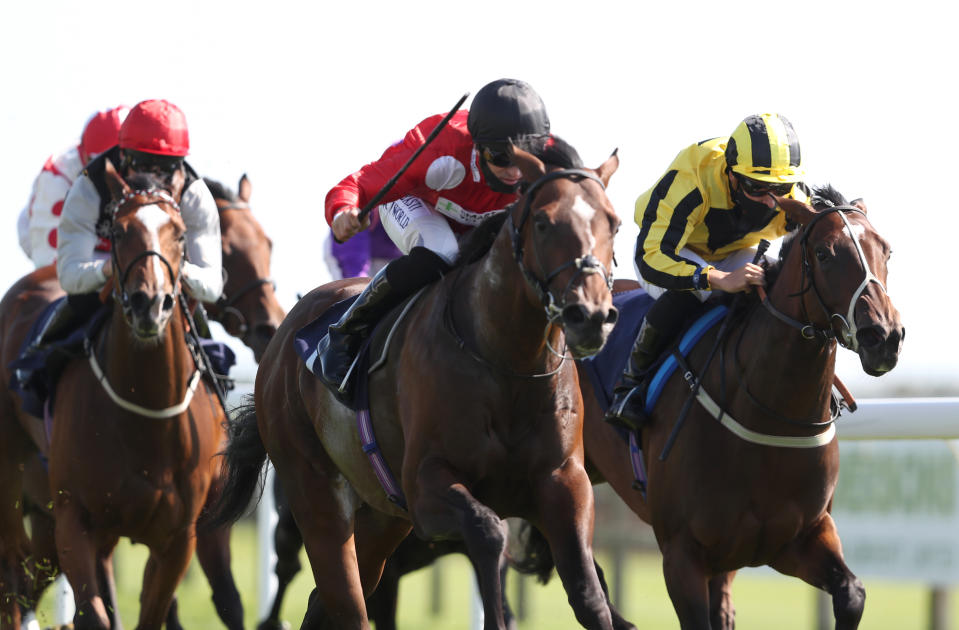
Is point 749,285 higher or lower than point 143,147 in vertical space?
lower

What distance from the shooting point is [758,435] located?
190 inches

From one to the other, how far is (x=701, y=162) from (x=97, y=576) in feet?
9.52

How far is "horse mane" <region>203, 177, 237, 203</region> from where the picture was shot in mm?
8211

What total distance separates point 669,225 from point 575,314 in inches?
68.9

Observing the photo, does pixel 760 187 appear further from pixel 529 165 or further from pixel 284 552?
pixel 284 552

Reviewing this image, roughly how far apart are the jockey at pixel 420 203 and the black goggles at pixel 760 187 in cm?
89

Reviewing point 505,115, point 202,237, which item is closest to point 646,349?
point 505,115

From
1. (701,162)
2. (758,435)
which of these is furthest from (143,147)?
(758,435)

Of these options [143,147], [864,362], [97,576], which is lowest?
[97,576]

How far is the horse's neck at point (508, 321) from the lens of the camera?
13.5ft

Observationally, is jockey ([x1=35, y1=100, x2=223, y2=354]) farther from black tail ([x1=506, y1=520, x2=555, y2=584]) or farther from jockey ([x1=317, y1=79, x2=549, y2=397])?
black tail ([x1=506, y1=520, x2=555, y2=584])

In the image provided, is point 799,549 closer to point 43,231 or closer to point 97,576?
point 97,576

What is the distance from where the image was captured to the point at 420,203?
16.4 ft

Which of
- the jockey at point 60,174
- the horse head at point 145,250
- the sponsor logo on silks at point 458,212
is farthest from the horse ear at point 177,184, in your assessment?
the sponsor logo on silks at point 458,212
